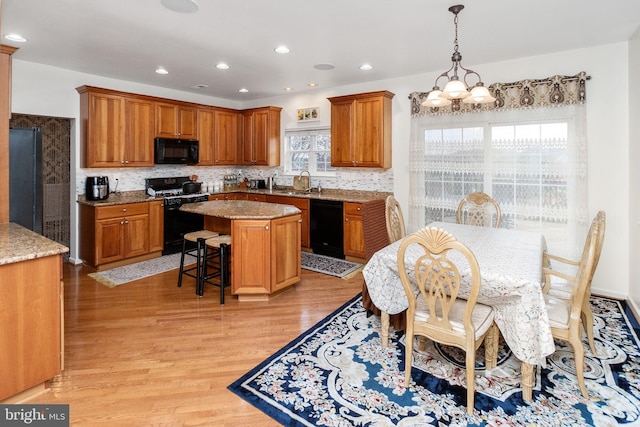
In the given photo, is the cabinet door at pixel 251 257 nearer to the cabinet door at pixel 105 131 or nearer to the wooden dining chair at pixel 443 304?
the wooden dining chair at pixel 443 304

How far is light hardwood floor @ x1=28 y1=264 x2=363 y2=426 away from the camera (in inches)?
79.8

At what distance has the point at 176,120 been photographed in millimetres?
5672

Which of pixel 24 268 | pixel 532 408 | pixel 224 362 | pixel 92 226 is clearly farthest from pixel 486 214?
pixel 92 226

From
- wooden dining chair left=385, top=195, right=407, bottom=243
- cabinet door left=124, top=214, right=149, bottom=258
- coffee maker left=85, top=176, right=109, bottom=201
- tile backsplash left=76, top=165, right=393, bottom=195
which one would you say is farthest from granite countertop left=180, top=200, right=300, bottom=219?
tile backsplash left=76, top=165, right=393, bottom=195

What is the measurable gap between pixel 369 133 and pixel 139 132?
3342mm

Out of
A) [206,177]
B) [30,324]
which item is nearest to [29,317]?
[30,324]

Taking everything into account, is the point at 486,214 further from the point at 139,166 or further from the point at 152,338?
the point at 139,166

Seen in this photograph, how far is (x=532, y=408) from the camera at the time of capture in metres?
2.02

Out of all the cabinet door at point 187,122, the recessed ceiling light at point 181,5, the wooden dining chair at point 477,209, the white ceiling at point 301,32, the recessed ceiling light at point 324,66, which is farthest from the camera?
the cabinet door at point 187,122

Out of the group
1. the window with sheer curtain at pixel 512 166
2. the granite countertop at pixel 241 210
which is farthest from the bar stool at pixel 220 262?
the window with sheer curtain at pixel 512 166

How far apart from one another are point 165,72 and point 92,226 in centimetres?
225

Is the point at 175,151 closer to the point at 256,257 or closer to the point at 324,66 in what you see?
the point at 324,66

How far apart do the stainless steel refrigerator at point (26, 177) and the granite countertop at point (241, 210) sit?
2330mm

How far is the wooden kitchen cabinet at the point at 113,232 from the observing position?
182 inches
